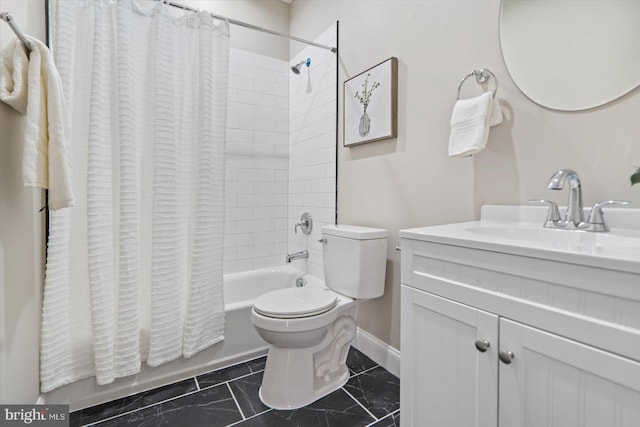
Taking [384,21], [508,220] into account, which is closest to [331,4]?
[384,21]

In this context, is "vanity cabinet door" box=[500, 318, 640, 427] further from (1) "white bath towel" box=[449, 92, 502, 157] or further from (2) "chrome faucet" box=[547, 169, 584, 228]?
(1) "white bath towel" box=[449, 92, 502, 157]

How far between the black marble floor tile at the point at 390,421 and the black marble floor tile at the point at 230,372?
2.47 ft

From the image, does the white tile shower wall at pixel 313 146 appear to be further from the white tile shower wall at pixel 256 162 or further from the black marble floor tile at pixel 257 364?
the black marble floor tile at pixel 257 364

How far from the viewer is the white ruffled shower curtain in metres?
1.42

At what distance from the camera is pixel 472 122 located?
125cm

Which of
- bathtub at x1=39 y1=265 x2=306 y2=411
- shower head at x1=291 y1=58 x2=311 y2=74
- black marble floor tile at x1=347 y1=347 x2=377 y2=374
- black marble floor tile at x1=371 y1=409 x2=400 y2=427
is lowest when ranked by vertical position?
Result: black marble floor tile at x1=371 y1=409 x2=400 y2=427

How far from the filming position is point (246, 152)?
2549 mm

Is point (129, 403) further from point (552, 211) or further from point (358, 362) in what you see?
point (552, 211)

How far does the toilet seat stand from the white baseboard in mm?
441

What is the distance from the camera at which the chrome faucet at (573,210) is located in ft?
3.19

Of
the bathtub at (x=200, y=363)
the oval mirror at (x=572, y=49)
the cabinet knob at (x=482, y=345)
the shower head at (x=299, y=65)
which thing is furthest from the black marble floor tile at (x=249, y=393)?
the shower head at (x=299, y=65)

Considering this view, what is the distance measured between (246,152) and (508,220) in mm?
1934

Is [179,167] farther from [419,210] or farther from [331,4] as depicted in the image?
[331,4]

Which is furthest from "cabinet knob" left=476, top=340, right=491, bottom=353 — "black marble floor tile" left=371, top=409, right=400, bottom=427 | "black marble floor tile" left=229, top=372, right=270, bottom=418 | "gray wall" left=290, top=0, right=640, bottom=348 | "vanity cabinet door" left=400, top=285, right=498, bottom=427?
"black marble floor tile" left=229, top=372, right=270, bottom=418
